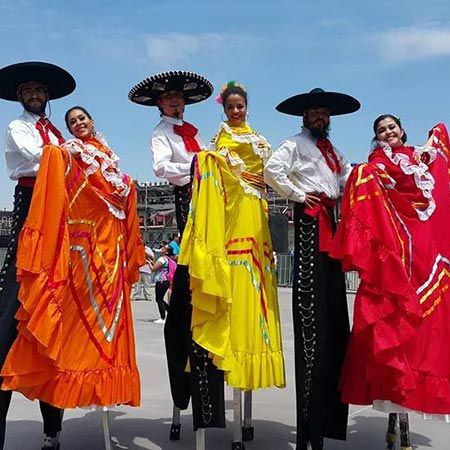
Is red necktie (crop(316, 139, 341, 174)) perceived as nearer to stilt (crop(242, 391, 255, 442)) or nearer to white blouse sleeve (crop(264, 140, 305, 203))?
white blouse sleeve (crop(264, 140, 305, 203))

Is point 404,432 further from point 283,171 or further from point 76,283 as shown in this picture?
point 76,283

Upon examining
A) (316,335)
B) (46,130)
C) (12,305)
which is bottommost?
(316,335)

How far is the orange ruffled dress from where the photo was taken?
343 centimetres

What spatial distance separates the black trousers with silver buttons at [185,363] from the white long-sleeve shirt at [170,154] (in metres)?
0.13

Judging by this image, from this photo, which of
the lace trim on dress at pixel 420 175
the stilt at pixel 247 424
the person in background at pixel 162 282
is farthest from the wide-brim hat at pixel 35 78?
the person in background at pixel 162 282

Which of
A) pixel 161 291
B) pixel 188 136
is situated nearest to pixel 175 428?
pixel 188 136

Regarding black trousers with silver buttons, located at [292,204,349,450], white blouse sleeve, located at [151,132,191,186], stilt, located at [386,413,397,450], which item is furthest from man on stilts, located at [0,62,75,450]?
stilt, located at [386,413,397,450]

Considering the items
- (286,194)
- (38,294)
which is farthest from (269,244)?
(38,294)

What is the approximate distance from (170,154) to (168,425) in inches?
77.8

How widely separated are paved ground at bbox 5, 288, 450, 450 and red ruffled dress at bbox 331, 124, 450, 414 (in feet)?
2.29

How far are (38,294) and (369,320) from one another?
72.6 inches

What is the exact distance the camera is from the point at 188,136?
4.41 m

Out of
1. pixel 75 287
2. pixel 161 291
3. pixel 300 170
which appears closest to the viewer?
pixel 75 287

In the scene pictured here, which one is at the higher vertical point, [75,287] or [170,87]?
[170,87]
